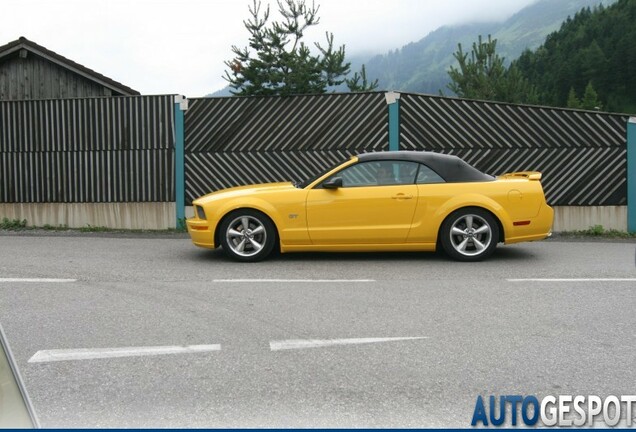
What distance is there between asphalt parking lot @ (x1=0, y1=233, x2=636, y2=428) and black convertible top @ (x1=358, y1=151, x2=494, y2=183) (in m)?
1.10

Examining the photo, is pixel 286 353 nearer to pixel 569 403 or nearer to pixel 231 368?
pixel 231 368

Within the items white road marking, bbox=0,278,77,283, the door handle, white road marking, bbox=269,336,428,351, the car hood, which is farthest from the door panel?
white road marking, bbox=269,336,428,351

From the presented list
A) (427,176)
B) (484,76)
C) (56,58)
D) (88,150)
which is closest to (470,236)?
(427,176)

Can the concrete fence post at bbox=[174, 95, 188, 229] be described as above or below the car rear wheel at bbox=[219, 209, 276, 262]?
above

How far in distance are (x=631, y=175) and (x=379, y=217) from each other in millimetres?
5930

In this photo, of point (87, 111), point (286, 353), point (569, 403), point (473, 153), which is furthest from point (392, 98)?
point (569, 403)

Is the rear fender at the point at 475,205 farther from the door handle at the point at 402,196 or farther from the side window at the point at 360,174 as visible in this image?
the side window at the point at 360,174

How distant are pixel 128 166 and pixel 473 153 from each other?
6453mm

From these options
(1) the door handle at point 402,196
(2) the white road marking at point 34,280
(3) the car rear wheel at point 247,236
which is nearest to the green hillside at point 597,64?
(1) the door handle at point 402,196

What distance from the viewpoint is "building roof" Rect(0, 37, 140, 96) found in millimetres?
19797

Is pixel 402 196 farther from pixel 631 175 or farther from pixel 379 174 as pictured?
pixel 631 175

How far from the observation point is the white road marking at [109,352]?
4.46 m

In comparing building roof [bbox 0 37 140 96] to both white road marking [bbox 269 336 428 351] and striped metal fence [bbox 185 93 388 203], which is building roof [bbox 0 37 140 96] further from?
white road marking [bbox 269 336 428 351]

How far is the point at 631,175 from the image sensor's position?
12.1m
